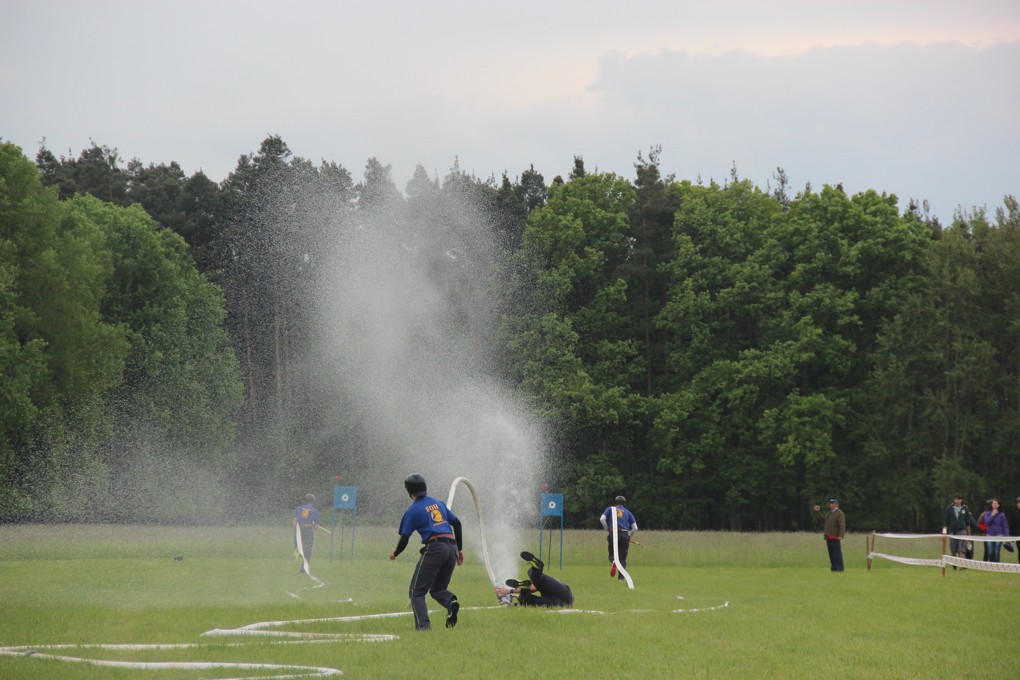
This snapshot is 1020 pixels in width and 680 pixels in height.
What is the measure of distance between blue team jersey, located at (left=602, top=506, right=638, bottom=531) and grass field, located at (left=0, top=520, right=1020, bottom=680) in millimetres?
1691

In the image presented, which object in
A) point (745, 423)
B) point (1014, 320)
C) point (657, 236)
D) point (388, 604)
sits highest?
point (657, 236)

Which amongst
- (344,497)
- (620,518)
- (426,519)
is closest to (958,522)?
(620,518)

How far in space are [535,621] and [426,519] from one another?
252cm

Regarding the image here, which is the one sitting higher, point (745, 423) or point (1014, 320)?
point (1014, 320)

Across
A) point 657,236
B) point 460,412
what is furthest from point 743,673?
point 657,236

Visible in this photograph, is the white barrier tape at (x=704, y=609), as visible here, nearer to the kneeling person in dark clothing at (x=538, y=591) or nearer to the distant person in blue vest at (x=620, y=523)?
the kneeling person in dark clothing at (x=538, y=591)

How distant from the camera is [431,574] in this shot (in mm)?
17047

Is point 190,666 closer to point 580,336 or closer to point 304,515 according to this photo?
point 304,515

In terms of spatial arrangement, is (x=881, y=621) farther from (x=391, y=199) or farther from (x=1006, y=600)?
(x=391, y=199)

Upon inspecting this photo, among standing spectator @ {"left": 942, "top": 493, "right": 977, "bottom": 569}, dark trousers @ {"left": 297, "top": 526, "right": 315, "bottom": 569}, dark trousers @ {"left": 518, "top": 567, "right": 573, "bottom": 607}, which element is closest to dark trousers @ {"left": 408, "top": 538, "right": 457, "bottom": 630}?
dark trousers @ {"left": 518, "top": 567, "right": 573, "bottom": 607}

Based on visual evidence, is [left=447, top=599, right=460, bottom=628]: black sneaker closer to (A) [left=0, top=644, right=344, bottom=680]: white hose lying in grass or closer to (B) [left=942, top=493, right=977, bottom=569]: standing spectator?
(A) [left=0, top=644, right=344, bottom=680]: white hose lying in grass

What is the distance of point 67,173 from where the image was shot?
281 ft

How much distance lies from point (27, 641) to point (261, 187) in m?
67.4

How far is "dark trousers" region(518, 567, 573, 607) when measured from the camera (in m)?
20.4
